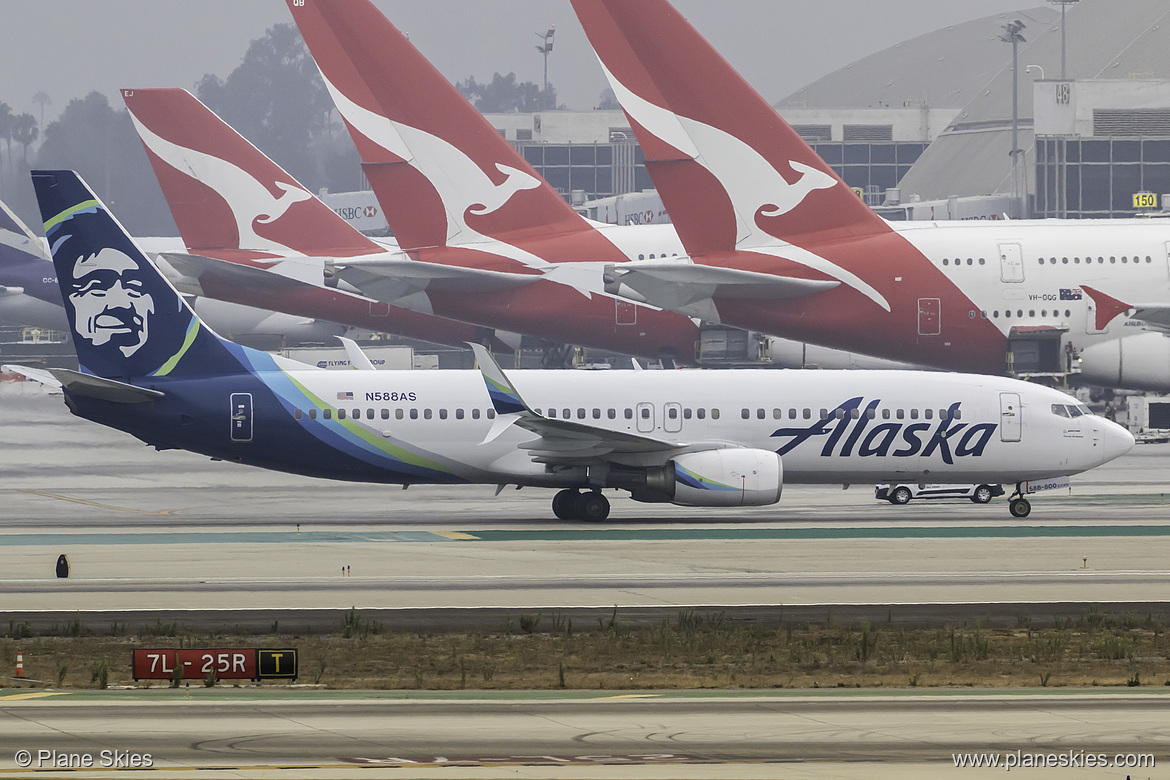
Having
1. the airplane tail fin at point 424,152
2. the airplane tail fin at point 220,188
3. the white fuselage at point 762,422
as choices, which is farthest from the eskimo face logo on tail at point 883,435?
the airplane tail fin at point 220,188

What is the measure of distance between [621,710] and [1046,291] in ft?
133

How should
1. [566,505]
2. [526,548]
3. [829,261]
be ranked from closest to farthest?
1. [526,548]
2. [566,505]
3. [829,261]

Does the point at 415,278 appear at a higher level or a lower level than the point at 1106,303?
higher

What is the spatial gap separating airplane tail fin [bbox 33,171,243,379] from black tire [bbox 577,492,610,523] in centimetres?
951

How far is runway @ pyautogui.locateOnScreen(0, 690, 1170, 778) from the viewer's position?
640 inches

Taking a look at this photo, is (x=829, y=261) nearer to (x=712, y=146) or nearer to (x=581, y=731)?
(x=712, y=146)

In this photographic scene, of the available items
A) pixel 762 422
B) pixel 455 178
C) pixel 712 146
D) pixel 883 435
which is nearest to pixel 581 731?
pixel 762 422

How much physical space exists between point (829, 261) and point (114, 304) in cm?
2556

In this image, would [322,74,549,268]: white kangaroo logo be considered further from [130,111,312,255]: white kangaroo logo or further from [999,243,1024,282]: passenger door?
[999,243,1024,282]: passenger door

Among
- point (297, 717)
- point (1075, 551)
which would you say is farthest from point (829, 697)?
point (1075, 551)

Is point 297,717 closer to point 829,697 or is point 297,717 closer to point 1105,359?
point 829,697

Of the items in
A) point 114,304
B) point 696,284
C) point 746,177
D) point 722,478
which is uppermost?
point 746,177

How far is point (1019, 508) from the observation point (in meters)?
40.9

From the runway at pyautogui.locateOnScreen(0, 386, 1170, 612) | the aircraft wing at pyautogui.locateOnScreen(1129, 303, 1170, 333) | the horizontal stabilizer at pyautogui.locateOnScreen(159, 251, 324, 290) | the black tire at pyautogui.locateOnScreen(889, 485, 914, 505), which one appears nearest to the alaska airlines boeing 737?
the runway at pyautogui.locateOnScreen(0, 386, 1170, 612)
